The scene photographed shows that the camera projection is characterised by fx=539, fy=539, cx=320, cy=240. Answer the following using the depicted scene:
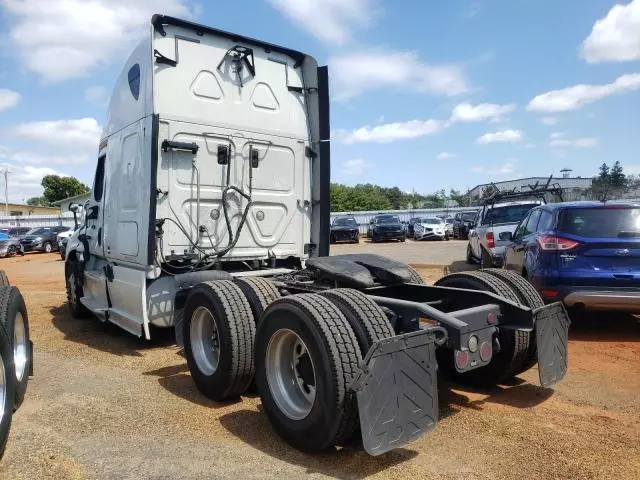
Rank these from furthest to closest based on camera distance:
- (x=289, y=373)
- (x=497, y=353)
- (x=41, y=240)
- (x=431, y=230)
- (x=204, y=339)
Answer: (x=431, y=230) < (x=41, y=240) < (x=204, y=339) < (x=497, y=353) < (x=289, y=373)

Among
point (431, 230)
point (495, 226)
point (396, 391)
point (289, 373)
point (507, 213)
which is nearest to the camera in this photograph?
point (396, 391)

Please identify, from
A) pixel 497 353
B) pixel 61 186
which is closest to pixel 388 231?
pixel 497 353

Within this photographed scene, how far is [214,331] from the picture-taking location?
482 cm

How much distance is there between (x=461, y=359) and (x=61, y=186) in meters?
82.1

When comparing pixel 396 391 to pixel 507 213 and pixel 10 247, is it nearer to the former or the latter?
pixel 507 213

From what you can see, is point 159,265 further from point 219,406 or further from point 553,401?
point 553,401

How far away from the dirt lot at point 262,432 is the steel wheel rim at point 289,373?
289 millimetres

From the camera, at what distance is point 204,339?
492cm

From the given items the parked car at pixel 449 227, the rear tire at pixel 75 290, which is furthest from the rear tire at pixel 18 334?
the parked car at pixel 449 227

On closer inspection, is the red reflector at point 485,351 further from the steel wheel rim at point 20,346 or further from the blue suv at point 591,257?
the steel wheel rim at point 20,346

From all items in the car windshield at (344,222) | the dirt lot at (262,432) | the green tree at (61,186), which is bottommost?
the dirt lot at (262,432)

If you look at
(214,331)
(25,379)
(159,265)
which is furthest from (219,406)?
(159,265)

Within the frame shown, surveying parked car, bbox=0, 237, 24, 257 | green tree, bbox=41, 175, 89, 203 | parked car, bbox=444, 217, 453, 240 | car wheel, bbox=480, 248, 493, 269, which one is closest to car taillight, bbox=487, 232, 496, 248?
car wheel, bbox=480, 248, 493, 269

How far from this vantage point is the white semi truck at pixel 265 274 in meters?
3.31
